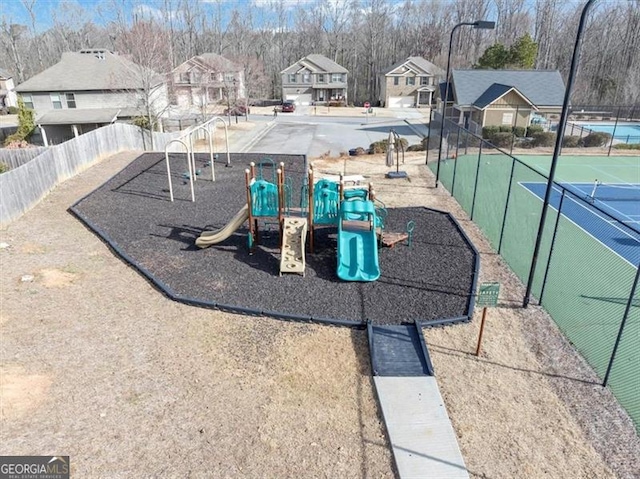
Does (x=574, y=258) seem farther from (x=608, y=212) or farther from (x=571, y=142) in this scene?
(x=571, y=142)

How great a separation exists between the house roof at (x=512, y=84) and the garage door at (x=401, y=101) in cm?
2225

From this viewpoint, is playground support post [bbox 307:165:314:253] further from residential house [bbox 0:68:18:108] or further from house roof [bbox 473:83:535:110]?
residential house [bbox 0:68:18:108]

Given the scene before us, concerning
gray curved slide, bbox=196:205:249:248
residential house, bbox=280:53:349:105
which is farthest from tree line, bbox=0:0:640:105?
gray curved slide, bbox=196:205:249:248

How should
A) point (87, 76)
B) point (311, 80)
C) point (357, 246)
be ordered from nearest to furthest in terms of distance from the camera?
point (357, 246) → point (87, 76) → point (311, 80)

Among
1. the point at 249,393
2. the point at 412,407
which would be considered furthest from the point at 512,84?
the point at 249,393

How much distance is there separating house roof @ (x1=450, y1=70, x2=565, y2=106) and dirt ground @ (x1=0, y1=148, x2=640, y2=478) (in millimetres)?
29752

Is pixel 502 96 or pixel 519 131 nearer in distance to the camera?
pixel 519 131

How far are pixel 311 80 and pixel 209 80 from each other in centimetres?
1618

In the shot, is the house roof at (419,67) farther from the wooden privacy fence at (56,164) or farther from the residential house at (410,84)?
the wooden privacy fence at (56,164)

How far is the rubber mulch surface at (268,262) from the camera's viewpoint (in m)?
9.45

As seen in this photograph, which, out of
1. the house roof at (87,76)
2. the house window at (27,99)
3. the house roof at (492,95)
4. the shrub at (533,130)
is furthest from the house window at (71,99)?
the shrub at (533,130)

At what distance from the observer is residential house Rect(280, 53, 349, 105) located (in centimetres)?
6144

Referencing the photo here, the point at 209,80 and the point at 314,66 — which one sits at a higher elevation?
the point at 314,66

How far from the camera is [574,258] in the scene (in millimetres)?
12609
